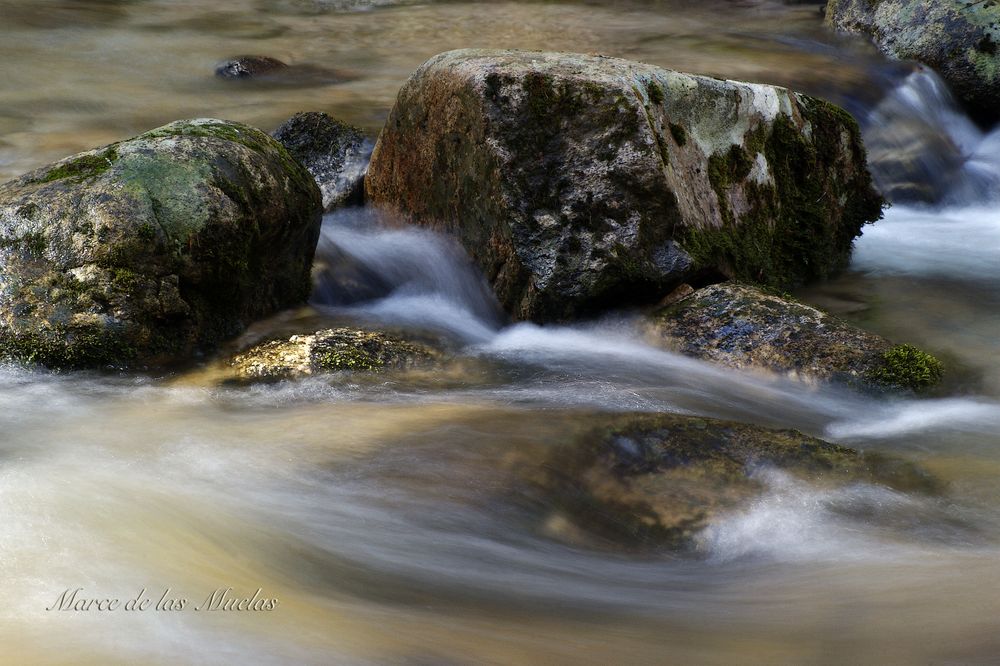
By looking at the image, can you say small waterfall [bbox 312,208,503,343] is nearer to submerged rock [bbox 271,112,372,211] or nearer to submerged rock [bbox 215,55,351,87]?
submerged rock [bbox 271,112,372,211]

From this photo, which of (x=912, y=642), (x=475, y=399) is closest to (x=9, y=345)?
(x=475, y=399)

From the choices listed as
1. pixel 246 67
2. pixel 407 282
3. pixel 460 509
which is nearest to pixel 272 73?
pixel 246 67

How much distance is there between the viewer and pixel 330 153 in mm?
7527

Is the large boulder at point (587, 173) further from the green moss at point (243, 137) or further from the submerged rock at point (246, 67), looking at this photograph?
the submerged rock at point (246, 67)

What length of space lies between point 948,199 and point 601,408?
21.1ft

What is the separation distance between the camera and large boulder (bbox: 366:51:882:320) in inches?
216

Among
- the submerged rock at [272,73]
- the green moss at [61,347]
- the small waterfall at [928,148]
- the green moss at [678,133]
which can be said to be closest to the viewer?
the green moss at [61,347]

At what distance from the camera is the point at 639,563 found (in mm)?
3275

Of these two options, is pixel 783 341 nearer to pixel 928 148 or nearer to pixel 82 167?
pixel 82 167

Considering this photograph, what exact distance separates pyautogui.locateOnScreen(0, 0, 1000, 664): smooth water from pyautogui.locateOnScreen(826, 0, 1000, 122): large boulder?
4608 mm

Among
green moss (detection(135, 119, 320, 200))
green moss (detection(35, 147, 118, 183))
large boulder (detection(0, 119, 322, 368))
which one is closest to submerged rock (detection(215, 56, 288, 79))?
green moss (detection(135, 119, 320, 200))

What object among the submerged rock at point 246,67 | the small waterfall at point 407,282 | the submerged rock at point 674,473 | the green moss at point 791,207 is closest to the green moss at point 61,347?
the small waterfall at point 407,282

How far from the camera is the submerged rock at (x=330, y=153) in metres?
7.18

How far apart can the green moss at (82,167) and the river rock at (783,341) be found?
2.96 m
